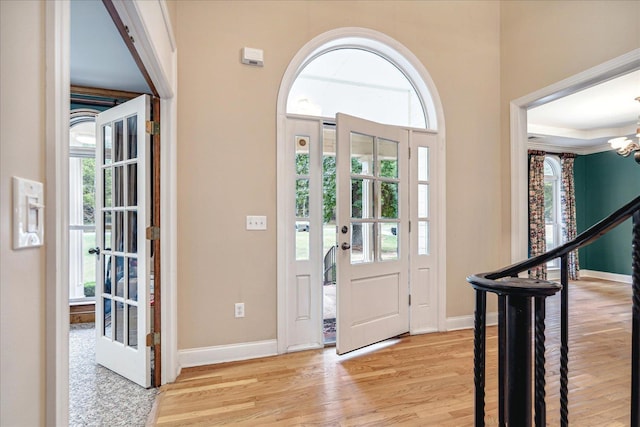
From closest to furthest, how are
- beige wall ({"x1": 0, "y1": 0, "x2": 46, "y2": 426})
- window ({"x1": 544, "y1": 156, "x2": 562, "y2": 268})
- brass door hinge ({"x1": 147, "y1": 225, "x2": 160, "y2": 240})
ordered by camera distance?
beige wall ({"x1": 0, "y1": 0, "x2": 46, "y2": 426})
brass door hinge ({"x1": 147, "y1": 225, "x2": 160, "y2": 240})
window ({"x1": 544, "y1": 156, "x2": 562, "y2": 268})

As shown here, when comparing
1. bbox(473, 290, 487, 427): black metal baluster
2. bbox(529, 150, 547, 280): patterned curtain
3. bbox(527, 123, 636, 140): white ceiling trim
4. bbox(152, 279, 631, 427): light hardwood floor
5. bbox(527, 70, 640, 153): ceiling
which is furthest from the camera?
bbox(529, 150, 547, 280): patterned curtain

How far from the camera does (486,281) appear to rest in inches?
46.0

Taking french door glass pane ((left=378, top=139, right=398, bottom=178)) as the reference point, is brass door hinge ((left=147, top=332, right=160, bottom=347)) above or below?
below

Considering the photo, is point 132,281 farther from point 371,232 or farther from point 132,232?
point 371,232

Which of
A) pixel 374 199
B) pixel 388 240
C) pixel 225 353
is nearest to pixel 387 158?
pixel 374 199

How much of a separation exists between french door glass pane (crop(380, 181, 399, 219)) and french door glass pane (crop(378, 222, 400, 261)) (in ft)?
0.28

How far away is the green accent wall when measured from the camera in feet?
20.7

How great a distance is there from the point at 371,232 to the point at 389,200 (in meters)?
0.37

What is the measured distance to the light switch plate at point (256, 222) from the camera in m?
2.71

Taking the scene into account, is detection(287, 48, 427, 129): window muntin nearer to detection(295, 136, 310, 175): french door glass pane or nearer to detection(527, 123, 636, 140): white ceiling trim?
detection(295, 136, 310, 175): french door glass pane

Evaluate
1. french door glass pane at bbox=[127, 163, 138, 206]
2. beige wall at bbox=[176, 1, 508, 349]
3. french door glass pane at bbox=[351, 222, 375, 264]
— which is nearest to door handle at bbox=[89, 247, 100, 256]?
french door glass pane at bbox=[127, 163, 138, 206]

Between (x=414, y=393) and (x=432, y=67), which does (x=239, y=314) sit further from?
(x=432, y=67)

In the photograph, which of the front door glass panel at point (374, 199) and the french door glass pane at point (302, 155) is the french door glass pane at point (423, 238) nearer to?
the front door glass panel at point (374, 199)

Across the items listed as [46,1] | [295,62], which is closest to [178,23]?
[295,62]
